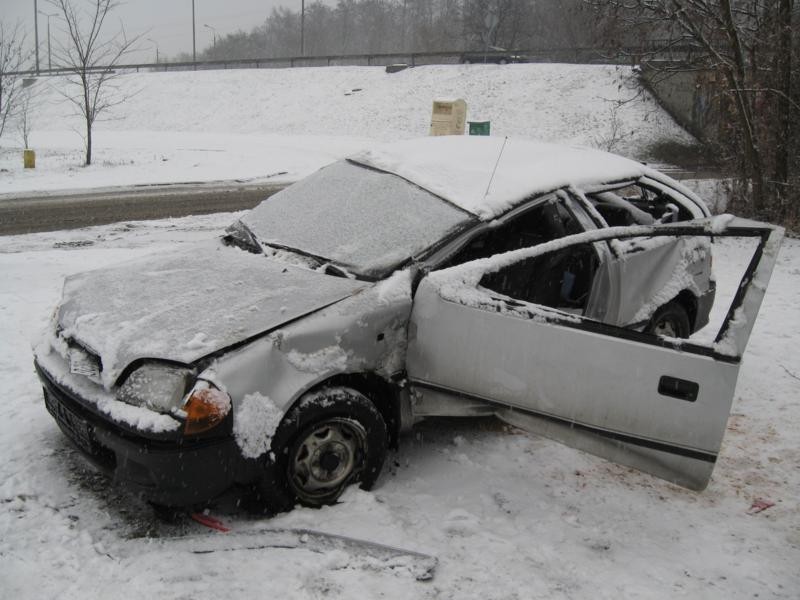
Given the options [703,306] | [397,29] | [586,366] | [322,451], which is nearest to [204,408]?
[322,451]

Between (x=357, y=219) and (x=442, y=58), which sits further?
(x=442, y=58)

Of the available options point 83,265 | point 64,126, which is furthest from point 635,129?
point 64,126

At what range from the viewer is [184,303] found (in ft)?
10.5

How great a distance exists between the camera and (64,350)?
126 inches

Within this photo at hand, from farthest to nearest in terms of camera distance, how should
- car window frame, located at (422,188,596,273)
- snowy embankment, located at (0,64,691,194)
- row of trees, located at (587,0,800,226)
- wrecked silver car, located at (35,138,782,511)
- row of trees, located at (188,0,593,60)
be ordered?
1. row of trees, located at (188,0,593,60)
2. snowy embankment, located at (0,64,691,194)
3. row of trees, located at (587,0,800,226)
4. car window frame, located at (422,188,596,273)
5. wrecked silver car, located at (35,138,782,511)

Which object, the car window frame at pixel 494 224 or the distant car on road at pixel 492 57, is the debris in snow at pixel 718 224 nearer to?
the car window frame at pixel 494 224

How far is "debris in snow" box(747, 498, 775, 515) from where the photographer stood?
11.3 ft

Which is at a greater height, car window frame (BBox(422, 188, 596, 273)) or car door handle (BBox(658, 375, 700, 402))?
car window frame (BBox(422, 188, 596, 273))

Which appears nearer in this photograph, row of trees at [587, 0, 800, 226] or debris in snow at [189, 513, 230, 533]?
debris in snow at [189, 513, 230, 533]

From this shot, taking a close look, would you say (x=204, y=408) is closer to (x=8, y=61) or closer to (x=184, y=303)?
(x=184, y=303)

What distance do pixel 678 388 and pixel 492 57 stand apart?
36.1 m

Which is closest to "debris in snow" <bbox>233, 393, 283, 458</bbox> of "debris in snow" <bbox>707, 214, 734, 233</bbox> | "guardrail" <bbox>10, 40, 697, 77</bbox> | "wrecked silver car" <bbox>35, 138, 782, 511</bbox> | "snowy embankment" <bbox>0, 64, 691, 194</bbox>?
"wrecked silver car" <bbox>35, 138, 782, 511</bbox>

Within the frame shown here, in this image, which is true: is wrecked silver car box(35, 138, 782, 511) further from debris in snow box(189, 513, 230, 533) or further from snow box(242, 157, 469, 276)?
debris in snow box(189, 513, 230, 533)

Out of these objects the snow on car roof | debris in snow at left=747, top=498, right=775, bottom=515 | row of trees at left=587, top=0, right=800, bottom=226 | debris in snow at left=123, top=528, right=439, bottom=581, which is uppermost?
row of trees at left=587, top=0, right=800, bottom=226
